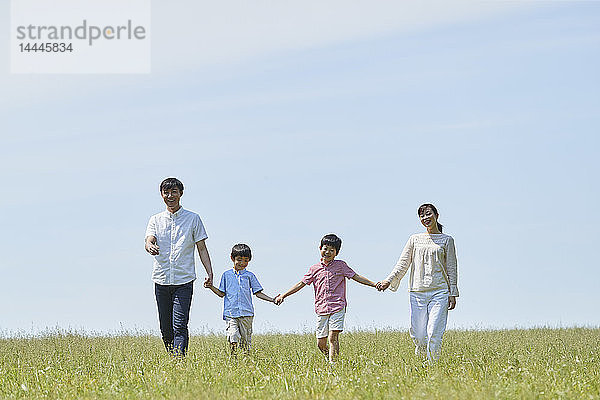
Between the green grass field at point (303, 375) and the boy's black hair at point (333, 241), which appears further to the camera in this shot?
the boy's black hair at point (333, 241)

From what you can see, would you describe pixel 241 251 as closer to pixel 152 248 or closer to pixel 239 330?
pixel 239 330

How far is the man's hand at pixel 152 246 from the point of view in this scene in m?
11.7

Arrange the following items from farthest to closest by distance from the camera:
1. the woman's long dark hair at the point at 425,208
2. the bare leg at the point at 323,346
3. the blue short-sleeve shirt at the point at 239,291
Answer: the blue short-sleeve shirt at the point at 239,291
the bare leg at the point at 323,346
the woman's long dark hair at the point at 425,208

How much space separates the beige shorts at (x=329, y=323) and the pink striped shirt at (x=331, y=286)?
56mm

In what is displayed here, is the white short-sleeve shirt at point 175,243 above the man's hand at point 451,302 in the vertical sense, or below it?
above

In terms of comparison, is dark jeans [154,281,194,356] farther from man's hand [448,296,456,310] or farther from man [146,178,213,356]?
man's hand [448,296,456,310]

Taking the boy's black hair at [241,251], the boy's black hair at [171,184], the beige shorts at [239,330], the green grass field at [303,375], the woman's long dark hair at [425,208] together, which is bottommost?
the green grass field at [303,375]

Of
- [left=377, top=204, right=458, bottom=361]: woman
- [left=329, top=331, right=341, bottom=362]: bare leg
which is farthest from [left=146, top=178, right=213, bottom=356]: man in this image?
[left=377, top=204, right=458, bottom=361]: woman

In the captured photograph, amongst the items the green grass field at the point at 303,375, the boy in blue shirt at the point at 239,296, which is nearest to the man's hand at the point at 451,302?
the green grass field at the point at 303,375

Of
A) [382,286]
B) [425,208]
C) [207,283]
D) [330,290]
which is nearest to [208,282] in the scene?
[207,283]

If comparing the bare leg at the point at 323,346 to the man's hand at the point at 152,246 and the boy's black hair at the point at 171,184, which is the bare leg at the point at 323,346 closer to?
the man's hand at the point at 152,246

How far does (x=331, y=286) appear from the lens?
471 inches

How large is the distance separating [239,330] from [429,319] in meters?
2.66

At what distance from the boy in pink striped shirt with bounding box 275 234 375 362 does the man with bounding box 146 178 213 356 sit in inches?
58.7
